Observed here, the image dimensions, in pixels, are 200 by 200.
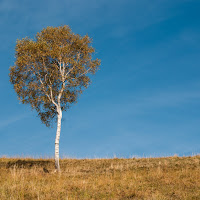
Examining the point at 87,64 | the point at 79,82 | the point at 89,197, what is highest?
the point at 87,64

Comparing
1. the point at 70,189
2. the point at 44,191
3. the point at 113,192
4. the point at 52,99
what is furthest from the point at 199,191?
the point at 52,99

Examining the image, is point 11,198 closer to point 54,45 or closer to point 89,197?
point 89,197

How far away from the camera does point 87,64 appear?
35.3 metres

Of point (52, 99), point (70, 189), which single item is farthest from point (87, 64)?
point (70, 189)

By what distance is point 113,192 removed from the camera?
1641 cm

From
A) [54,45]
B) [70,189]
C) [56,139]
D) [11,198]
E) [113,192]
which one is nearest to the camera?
[11,198]

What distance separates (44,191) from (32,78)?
20.5 m

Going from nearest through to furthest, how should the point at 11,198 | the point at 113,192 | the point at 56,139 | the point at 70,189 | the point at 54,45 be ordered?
the point at 11,198
the point at 113,192
the point at 70,189
the point at 56,139
the point at 54,45

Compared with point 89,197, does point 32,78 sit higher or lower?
higher

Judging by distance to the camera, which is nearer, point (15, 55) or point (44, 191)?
point (44, 191)

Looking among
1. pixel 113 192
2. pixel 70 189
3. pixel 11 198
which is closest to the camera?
pixel 11 198

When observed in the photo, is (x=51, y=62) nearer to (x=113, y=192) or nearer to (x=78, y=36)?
(x=78, y=36)

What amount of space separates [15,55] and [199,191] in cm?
2830

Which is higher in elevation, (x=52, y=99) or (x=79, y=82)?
(x=79, y=82)
